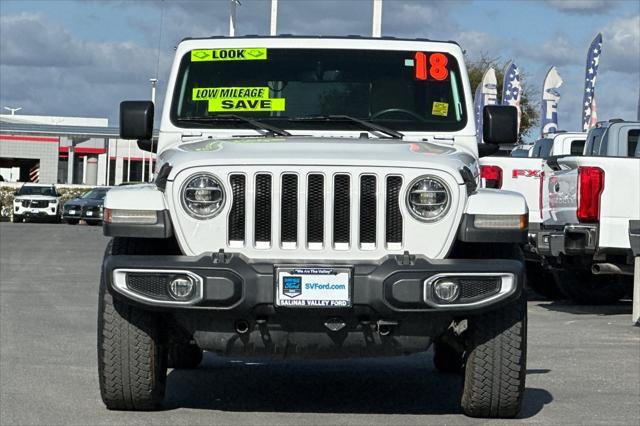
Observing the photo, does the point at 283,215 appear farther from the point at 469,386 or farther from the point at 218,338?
the point at 469,386

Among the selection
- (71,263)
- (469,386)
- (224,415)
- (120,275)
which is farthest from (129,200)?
(71,263)

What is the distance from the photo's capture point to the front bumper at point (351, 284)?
6742 millimetres

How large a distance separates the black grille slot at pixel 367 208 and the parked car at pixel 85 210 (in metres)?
40.3

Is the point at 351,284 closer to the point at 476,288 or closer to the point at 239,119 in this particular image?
the point at 476,288

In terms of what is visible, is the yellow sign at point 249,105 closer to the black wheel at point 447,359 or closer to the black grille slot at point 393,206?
the black grille slot at point 393,206

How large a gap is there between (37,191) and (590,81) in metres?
26.2

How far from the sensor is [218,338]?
712cm

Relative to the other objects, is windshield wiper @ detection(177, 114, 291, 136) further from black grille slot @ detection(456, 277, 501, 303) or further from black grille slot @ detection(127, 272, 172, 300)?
black grille slot @ detection(456, 277, 501, 303)

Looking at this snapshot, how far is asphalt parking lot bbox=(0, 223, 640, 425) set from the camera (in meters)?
7.54

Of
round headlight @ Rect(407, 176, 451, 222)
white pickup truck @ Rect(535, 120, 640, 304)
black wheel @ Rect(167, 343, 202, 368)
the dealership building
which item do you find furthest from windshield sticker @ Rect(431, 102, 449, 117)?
the dealership building

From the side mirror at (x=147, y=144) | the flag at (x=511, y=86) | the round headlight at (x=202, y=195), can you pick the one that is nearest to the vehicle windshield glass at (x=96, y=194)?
the flag at (x=511, y=86)

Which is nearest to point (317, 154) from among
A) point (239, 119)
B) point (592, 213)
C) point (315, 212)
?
point (315, 212)

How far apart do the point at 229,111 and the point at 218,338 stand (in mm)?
1874

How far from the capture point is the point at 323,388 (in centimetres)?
876
